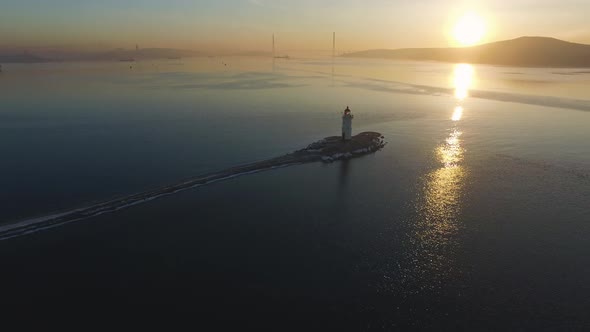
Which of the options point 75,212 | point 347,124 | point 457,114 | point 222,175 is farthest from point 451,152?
point 75,212

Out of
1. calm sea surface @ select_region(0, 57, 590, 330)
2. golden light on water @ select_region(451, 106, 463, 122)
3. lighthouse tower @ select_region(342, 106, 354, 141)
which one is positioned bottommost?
calm sea surface @ select_region(0, 57, 590, 330)

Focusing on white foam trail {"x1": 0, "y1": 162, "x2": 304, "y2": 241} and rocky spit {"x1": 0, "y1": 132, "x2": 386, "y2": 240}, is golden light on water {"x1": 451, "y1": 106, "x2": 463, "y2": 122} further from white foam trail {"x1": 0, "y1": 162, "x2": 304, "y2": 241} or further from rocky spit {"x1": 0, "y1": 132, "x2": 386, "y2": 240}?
white foam trail {"x1": 0, "y1": 162, "x2": 304, "y2": 241}

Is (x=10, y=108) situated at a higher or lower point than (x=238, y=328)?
higher

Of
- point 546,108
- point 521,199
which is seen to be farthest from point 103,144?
point 546,108

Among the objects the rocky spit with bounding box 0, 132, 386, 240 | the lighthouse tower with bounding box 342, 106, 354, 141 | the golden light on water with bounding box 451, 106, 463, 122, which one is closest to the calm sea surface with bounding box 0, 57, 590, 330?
the rocky spit with bounding box 0, 132, 386, 240

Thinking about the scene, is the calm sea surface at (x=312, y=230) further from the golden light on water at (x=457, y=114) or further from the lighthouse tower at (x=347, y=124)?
the golden light on water at (x=457, y=114)

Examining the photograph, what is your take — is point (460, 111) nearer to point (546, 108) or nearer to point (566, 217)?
point (546, 108)
